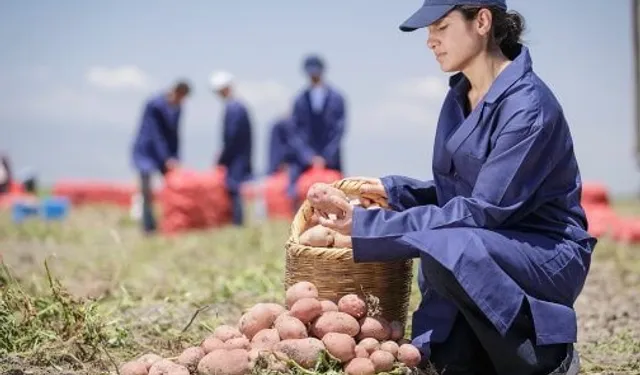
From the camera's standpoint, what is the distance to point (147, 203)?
1138 cm

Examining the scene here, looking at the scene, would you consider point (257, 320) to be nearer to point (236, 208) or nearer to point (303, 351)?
point (303, 351)

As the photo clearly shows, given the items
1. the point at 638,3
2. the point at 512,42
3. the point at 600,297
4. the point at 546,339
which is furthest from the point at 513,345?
the point at 638,3

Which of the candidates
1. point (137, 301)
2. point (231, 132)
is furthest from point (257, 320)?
point (231, 132)

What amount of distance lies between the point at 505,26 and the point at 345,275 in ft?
3.36

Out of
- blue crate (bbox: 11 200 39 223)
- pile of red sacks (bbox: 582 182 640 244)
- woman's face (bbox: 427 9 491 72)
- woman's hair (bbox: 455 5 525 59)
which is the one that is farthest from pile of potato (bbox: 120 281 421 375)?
blue crate (bbox: 11 200 39 223)

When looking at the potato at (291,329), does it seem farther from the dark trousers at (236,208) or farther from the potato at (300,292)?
the dark trousers at (236,208)

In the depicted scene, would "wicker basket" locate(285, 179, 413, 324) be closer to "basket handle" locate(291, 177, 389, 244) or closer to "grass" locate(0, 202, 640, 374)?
"basket handle" locate(291, 177, 389, 244)

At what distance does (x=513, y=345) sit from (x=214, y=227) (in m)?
8.06

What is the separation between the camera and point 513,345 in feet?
11.1

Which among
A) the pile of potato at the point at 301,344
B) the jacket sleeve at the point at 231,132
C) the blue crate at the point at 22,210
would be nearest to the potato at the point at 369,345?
the pile of potato at the point at 301,344

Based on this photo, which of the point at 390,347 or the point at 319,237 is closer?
the point at 390,347

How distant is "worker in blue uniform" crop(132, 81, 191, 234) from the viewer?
448 inches

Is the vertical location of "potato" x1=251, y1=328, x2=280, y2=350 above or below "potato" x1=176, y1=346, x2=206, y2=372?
above

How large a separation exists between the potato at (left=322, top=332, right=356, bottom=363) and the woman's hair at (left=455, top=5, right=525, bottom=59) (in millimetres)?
1151
